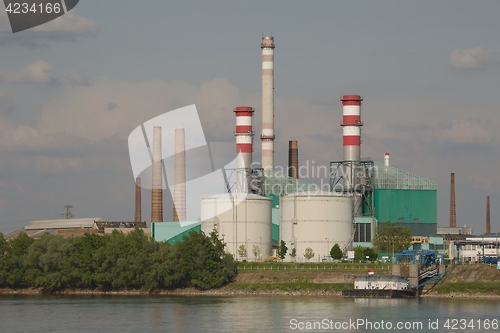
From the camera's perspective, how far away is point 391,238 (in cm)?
10850

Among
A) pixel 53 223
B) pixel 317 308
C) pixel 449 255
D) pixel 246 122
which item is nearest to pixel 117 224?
pixel 53 223

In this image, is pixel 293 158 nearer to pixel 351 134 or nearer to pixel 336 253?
pixel 351 134

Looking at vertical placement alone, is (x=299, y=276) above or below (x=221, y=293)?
above

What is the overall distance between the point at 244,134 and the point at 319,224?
819 inches

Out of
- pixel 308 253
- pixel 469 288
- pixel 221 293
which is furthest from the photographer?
pixel 308 253

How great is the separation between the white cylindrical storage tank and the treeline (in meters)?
14.3

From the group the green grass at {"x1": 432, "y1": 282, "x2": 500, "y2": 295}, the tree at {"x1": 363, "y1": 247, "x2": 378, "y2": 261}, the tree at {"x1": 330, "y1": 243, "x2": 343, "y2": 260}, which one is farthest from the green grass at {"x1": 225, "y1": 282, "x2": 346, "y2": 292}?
the tree at {"x1": 363, "y1": 247, "x2": 378, "y2": 261}

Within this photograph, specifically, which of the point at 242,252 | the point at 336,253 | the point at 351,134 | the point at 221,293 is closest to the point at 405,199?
the point at 351,134

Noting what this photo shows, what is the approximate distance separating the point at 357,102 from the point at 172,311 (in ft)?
155

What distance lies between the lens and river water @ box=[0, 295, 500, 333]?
61.8 m

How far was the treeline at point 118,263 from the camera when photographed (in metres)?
90.8

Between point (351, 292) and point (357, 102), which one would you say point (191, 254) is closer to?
point (351, 292)

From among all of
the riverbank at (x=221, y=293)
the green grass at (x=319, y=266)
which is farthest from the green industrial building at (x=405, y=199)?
the riverbank at (x=221, y=293)

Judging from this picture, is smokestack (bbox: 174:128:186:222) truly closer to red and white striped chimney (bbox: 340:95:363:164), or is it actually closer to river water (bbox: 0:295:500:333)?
red and white striped chimney (bbox: 340:95:363:164)
